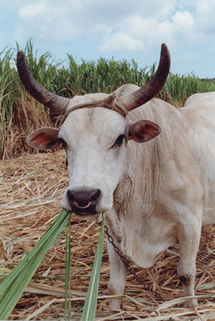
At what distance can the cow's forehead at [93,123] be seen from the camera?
2.11 m

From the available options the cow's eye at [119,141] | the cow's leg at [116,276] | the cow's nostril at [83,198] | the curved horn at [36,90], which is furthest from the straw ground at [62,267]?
the curved horn at [36,90]

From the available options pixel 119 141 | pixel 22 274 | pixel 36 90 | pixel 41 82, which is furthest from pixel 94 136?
pixel 41 82

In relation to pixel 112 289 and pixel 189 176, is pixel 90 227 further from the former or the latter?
pixel 189 176

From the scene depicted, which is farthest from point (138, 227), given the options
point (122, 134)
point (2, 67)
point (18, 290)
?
point (2, 67)

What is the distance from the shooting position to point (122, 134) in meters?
2.22

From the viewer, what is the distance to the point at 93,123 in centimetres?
213

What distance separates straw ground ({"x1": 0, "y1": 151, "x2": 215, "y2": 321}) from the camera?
2.51 meters

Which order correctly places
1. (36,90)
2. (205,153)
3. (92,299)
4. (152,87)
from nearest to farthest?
(92,299) → (152,87) → (36,90) → (205,153)

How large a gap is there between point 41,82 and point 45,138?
18.8 feet

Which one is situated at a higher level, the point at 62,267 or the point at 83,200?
the point at 83,200

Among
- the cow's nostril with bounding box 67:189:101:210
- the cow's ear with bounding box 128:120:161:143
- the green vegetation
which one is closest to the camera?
the cow's nostril with bounding box 67:189:101:210

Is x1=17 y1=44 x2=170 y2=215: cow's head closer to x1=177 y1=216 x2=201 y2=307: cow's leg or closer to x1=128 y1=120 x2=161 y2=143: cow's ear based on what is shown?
x1=128 y1=120 x2=161 y2=143: cow's ear

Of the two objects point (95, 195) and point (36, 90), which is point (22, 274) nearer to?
point (95, 195)

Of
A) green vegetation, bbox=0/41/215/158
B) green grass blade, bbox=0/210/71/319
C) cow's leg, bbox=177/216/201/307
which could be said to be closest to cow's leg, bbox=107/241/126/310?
cow's leg, bbox=177/216/201/307
